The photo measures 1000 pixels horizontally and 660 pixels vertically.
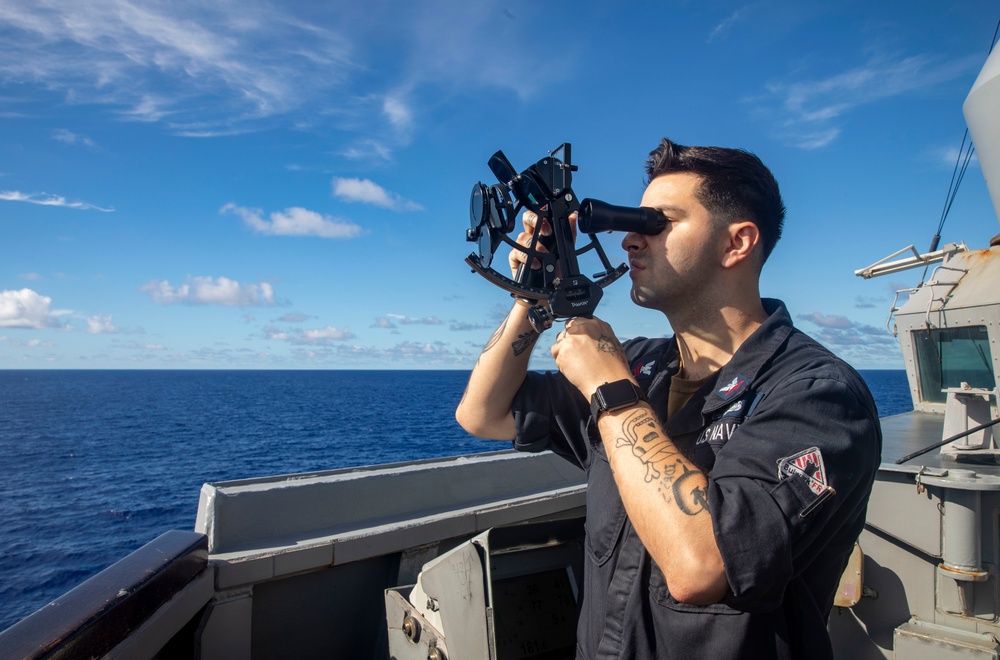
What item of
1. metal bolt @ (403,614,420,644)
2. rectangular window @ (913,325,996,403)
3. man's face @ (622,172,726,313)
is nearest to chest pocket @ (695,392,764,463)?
man's face @ (622,172,726,313)

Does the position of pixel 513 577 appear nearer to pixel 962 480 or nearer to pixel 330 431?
pixel 962 480

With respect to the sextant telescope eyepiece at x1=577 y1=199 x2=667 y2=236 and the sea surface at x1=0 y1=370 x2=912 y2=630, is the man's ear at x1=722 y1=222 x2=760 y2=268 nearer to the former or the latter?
the sextant telescope eyepiece at x1=577 y1=199 x2=667 y2=236

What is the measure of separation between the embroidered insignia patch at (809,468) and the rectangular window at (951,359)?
7040 millimetres

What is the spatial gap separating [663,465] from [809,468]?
29 cm

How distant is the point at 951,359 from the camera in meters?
7.73

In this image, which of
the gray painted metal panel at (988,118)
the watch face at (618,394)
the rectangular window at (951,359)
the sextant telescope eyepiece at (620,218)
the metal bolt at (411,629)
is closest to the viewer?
the watch face at (618,394)

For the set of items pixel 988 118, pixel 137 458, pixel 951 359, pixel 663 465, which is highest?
pixel 988 118

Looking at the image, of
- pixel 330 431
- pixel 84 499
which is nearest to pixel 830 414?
pixel 84 499

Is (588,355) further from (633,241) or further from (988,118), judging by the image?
(988,118)

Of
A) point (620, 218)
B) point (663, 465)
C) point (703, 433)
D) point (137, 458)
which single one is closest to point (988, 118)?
point (620, 218)

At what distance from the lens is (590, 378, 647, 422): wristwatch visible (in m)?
1.56

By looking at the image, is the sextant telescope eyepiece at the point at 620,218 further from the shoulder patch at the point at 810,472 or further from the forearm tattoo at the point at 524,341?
the shoulder patch at the point at 810,472

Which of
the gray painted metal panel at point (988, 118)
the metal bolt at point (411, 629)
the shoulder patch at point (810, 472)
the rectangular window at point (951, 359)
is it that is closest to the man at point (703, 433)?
the shoulder patch at point (810, 472)

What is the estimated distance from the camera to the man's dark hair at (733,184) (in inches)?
74.7
